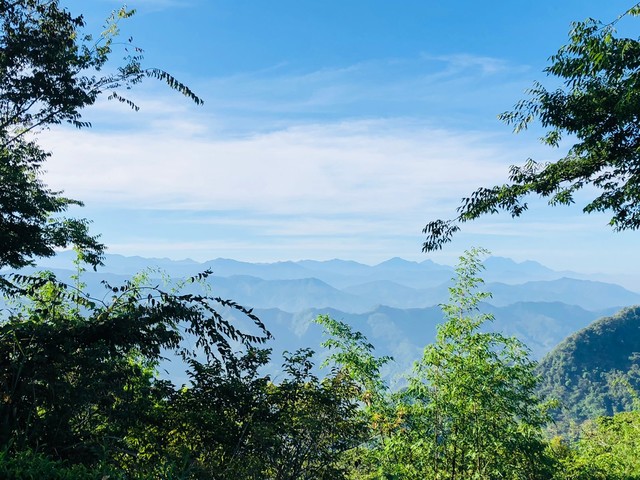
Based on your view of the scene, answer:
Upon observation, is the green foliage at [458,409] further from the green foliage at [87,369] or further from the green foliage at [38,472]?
the green foliage at [38,472]

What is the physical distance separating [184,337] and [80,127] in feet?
21.0

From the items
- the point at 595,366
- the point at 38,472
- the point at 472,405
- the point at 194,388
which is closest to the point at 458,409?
the point at 472,405

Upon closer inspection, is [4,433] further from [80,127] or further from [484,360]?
[80,127]

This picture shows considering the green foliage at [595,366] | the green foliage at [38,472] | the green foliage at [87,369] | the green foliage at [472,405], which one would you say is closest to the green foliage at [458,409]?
the green foliage at [472,405]

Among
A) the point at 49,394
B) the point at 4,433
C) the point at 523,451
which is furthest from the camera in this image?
the point at 523,451

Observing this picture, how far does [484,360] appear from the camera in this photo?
8.20 m

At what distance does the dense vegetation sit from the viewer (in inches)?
160

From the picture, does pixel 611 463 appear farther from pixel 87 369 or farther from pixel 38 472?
pixel 38 472

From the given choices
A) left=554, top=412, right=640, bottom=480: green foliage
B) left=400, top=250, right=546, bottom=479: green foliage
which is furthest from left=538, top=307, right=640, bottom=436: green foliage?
left=400, top=250, right=546, bottom=479: green foliage

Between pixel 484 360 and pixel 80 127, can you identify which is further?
pixel 80 127

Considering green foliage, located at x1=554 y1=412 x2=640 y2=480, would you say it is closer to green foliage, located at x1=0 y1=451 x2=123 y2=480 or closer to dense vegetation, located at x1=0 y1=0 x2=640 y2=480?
dense vegetation, located at x1=0 y1=0 x2=640 y2=480

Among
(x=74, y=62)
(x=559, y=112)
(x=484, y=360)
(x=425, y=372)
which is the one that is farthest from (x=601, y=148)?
(x=74, y=62)

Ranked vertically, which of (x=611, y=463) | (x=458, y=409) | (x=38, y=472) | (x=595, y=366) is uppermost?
(x=595, y=366)

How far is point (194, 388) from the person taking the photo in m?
6.28
